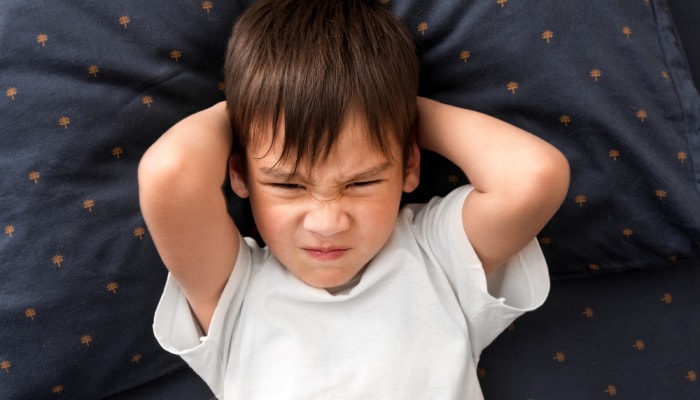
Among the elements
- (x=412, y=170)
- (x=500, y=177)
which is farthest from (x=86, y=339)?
(x=500, y=177)

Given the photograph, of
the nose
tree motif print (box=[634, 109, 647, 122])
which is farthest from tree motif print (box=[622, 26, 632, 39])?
the nose

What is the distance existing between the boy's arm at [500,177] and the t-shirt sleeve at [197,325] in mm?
342

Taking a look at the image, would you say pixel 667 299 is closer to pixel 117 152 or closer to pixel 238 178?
pixel 238 178

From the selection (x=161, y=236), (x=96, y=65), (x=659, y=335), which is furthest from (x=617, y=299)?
(x=96, y=65)

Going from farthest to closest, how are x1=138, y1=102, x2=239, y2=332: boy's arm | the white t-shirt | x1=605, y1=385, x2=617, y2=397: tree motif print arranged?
x1=605, y1=385, x2=617, y2=397: tree motif print → the white t-shirt → x1=138, y1=102, x2=239, y2=332: boy's arm

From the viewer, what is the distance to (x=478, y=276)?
1025mm

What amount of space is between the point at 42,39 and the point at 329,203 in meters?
0.50

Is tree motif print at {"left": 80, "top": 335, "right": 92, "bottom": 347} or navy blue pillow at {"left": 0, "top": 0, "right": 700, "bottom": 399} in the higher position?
navy blue pillow at {"left": 0, "top": 0, "right": 700, "bottom": 399}

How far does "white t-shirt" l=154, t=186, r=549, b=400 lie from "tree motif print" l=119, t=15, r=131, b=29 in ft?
1.25

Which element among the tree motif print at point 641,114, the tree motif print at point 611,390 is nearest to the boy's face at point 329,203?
the tree motif print at point 641,114

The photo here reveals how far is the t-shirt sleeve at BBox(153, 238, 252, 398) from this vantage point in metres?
0.99

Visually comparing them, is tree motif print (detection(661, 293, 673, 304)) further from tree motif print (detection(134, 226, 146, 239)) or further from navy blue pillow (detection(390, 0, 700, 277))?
tree motif print (detection(134, 226, 146, 239))

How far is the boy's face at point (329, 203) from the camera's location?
3.05 ft

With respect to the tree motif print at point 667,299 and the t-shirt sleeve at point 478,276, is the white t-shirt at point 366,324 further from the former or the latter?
the tree motif print at point 667,299
